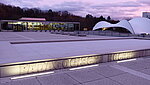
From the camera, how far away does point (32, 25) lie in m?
45.4

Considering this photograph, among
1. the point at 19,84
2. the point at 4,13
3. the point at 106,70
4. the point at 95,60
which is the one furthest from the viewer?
the point at 4,13

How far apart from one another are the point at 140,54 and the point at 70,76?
5049 millimetres

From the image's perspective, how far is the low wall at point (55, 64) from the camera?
13.3ft

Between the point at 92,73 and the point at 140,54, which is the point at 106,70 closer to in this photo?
the point at 92,73

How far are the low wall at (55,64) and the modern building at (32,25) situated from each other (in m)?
41.5

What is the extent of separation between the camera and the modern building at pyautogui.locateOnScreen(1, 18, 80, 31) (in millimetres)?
42303

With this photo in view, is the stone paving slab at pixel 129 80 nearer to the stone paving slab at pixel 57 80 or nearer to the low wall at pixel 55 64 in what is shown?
the stone paving slab at pixel 57 80

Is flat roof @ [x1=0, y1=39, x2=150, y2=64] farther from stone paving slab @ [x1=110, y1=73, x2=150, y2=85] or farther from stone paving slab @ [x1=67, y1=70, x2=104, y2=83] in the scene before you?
stone paving slab @ [x1=110, y1=73, x2=150, y2=85]

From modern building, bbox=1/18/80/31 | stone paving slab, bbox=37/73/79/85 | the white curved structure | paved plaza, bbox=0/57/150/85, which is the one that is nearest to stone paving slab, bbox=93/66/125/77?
paved plaza, bbox=0/57/150/85

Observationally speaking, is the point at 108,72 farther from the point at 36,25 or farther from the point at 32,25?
the point at 36,25

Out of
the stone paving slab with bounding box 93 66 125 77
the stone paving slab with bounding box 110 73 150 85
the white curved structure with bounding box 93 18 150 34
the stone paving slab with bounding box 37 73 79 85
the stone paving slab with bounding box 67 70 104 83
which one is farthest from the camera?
the white curved structure with bounding box 93 18 150 34

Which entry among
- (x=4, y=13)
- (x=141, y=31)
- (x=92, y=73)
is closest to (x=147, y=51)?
(x=92, y=73)

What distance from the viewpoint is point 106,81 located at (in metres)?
3.88

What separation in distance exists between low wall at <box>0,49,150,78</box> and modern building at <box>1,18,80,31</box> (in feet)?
136
